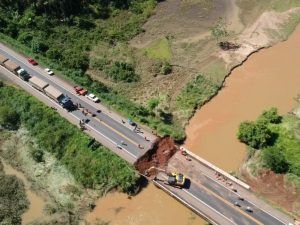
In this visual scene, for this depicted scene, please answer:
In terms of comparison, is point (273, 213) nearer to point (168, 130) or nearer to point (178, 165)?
point (178, 165)

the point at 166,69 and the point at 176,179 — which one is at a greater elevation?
the point at 166,69

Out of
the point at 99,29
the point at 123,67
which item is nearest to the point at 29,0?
the point at 99,29

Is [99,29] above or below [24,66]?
above

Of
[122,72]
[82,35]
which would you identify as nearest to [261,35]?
[122,72]

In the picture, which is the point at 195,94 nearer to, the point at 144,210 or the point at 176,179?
the point at 176,179

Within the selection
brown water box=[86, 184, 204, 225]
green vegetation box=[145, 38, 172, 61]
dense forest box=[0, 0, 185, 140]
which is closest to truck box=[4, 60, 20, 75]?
dense forest box=[0, 0, 185, 140]

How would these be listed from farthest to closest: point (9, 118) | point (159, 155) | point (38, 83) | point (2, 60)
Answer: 1. point (2, 60)
2. point (38, 83)
3. point (9, 118)
4. point (159, 155)
